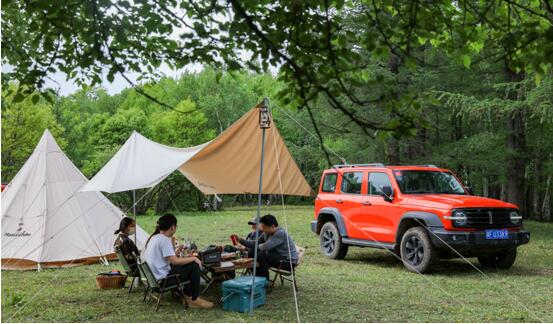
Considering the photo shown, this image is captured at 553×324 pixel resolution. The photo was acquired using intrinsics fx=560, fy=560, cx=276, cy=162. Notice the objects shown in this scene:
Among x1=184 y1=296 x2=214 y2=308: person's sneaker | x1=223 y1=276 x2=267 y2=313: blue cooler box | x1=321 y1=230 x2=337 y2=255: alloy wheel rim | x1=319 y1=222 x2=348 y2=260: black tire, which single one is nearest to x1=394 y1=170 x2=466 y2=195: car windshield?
x1=319 y1=222 x2=348 y2=260: black tire

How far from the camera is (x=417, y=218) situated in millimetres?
10094

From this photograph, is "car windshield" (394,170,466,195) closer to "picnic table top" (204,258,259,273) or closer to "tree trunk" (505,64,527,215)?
"picnic table top" (204,258,259,273)

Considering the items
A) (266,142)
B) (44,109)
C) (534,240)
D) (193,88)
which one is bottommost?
(534,240)

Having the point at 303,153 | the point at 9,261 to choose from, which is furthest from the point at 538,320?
the point at 303,153

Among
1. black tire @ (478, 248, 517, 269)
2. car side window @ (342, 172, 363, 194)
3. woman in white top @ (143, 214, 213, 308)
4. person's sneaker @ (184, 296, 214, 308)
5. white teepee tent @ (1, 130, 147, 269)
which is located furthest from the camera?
car side window @ (342, 172, 363, 194)

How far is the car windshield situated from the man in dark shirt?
10.7ft

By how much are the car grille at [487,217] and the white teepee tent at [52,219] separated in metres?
6.85

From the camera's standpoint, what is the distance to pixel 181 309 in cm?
744

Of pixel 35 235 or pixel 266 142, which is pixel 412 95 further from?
pixel 35 235

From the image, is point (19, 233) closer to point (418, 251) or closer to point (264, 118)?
point (264, 118)

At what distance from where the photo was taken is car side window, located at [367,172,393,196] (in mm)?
11102

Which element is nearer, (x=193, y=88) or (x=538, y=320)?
(x=538, y=320)

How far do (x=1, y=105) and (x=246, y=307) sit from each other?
A: 3.79 meters

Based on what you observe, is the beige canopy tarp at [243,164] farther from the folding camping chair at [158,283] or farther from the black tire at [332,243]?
the black tire at [332,243]
